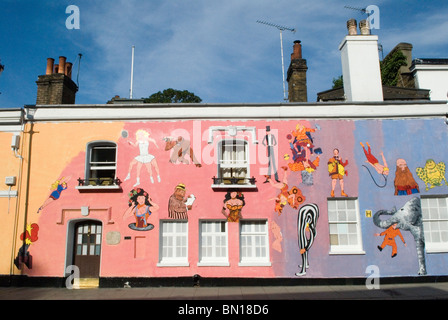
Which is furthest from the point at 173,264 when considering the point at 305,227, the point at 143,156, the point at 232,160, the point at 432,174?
the point at 432,174

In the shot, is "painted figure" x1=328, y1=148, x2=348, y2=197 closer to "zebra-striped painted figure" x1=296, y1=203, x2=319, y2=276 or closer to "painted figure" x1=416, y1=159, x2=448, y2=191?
"zebra-striped painted figure" x1=296, y1=203, x2=319, y2=276

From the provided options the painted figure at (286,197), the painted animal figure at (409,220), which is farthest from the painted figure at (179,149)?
the painted animal figure at (409,220)

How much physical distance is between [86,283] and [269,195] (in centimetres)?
763

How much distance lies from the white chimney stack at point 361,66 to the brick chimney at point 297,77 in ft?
6.44

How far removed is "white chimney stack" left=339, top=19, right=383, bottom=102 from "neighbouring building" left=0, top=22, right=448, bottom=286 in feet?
3.83

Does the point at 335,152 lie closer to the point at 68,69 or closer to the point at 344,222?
the point at 344,222

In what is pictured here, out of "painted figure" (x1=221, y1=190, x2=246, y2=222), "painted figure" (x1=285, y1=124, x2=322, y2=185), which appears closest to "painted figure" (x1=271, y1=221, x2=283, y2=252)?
"painted figure" (x1=221, y1=190, x2=246, y2=222)

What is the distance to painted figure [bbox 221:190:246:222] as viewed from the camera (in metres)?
12.4

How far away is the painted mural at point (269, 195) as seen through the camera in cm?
1212

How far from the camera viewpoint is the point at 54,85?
1541cm

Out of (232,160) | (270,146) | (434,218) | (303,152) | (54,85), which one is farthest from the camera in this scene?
(54,85)

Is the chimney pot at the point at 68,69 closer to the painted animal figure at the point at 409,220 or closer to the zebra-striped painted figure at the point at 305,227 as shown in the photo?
the zebra-striped painted figure at the point at 305,227

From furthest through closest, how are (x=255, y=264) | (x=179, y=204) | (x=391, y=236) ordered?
(x=179, y=204) < (x=391, y=236) < (x=255, y=264)
